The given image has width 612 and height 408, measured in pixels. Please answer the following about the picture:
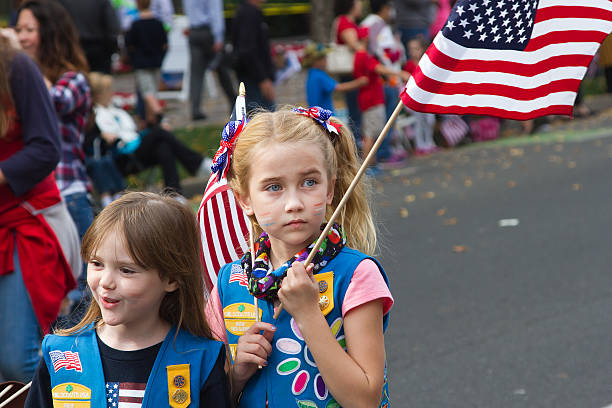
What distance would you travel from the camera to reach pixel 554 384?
462 cm

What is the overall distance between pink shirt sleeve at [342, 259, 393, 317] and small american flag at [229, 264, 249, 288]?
0.30 metres

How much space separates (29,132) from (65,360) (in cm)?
154

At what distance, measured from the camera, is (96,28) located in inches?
351

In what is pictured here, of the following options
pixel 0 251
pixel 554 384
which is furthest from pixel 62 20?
pixel 554 384

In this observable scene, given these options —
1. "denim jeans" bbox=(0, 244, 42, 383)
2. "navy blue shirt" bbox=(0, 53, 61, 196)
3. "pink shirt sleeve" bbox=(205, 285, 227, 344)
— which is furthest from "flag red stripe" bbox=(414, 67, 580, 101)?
"denim jeans" bbox=(0, 244, 42, 383)

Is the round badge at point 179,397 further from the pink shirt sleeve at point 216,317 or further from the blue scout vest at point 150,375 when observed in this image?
the pink shirt sleeve at point 216,317

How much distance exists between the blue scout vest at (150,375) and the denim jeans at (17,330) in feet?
4.01

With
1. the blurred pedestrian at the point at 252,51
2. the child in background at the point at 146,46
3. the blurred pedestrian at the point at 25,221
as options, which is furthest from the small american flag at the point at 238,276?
the child in background at the point at 146,46

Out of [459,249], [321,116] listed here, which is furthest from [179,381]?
[459,249]

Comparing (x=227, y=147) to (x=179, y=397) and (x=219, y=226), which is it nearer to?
(x=219, y=226)

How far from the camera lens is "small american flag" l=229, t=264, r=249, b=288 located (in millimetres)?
2395

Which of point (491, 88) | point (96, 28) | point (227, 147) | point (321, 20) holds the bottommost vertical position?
point (321, 20)

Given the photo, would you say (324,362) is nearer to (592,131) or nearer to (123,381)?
(123,381)

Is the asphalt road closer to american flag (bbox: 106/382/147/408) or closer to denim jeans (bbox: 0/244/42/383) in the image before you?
american flag (bbox: 106/382/147/408)
